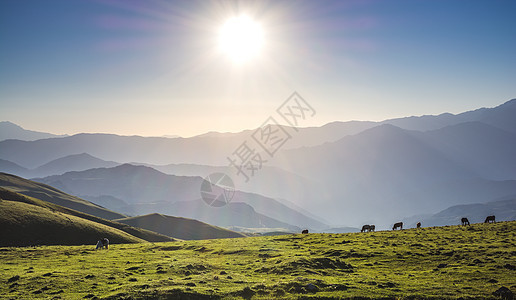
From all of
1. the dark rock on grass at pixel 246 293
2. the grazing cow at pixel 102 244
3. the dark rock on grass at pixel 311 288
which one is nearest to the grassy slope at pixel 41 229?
the grazing cow at pixel 102 244

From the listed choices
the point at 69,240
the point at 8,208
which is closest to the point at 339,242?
the point at 69,240

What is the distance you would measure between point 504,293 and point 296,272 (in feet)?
52.2

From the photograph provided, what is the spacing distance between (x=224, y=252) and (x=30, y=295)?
24186 millimetres

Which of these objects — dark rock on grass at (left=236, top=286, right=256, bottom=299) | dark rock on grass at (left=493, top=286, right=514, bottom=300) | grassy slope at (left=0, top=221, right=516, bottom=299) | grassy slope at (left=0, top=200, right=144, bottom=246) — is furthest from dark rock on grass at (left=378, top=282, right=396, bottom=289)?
grassy slope at (left=0, top=200, right=144, bottom=246)

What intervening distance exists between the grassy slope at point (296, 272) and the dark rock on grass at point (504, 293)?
0.48m

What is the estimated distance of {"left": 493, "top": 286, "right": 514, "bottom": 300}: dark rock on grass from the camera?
20047mm

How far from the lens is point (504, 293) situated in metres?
20.3

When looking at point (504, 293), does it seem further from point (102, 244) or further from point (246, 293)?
point (102, 244)

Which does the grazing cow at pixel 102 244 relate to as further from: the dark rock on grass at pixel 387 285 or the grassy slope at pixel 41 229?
the dark rock on grass at pixel 387 285

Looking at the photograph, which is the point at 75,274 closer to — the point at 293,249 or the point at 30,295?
the point at 30,295

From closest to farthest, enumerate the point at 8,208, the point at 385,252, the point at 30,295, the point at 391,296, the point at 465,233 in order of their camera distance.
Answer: the point at 391,296, the point at 30,295, the point at 385,252, the point at 465,233, the point at 8,208

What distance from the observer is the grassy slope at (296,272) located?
22156mm

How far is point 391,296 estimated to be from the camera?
69.1 feet

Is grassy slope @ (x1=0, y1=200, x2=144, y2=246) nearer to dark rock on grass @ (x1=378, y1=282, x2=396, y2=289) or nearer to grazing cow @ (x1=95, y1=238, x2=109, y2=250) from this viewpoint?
grazing cow @ (x1=95, y1=238, x2=109, y2=250)
